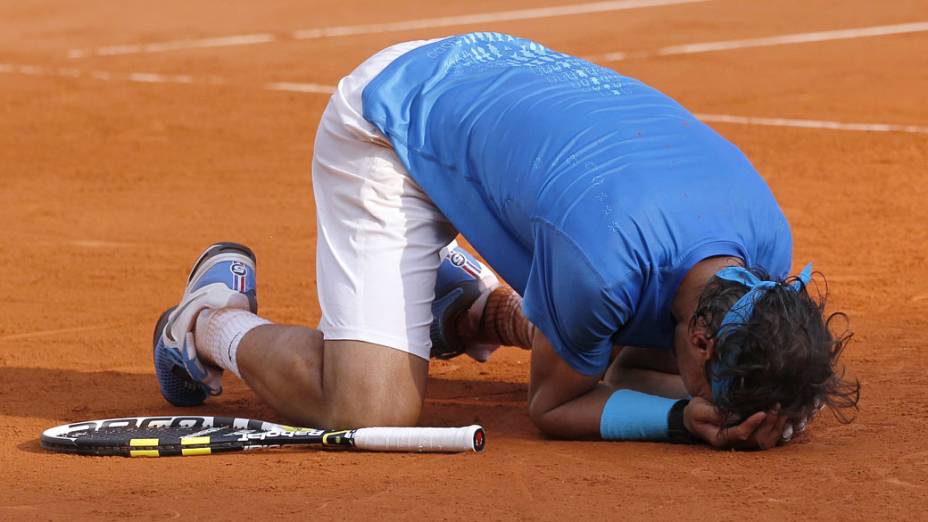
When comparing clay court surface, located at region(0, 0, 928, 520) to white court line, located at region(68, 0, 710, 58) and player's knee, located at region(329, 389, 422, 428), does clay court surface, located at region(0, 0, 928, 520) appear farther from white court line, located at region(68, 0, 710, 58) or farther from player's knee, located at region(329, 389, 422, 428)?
player's knee, located at region(329, 389, 422, 428)

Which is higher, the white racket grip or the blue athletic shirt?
the blue athletic shirt

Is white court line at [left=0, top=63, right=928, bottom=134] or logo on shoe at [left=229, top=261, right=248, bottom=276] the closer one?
logo on shoe at [left=229, top=261, right=248, bottom=276]

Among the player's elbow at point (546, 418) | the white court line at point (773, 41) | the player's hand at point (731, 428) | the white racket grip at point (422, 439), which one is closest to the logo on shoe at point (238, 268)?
the white racket grip at point (422, 439)

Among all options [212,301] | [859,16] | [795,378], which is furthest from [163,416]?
[859,16]

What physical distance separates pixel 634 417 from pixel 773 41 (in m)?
8.64

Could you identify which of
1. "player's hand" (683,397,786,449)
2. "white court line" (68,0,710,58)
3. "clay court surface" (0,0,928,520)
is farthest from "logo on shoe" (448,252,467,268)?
"white court line" (68,0,710,58)

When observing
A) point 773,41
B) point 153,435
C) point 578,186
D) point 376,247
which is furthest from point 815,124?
point 153,435

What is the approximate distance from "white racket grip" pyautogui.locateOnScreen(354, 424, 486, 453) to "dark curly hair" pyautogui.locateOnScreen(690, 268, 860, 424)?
70cm

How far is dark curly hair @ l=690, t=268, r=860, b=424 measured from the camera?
362cm

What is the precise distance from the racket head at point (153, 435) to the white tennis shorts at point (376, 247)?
0.40 m

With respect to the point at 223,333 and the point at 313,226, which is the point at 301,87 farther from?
the point at 223,333

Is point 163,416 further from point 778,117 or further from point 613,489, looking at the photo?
point 778,117

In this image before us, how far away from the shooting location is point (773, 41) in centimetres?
1218

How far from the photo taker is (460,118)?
4254 millimetres
